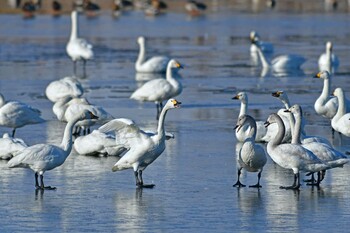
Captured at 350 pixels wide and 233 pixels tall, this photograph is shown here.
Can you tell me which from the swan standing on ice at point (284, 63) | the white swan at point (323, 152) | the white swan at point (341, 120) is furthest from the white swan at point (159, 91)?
the swan standing on ice at point (284, 63)

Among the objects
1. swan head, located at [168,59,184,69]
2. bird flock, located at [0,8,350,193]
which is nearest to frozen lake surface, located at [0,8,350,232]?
bird flock, located at [0,8,350,193]

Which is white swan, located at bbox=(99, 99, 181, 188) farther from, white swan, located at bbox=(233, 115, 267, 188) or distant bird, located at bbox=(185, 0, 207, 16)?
distant bird, located at bbox=(185, 0, 207, 16)

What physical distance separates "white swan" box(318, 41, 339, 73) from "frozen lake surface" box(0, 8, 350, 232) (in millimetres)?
311

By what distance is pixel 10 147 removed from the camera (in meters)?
12.7

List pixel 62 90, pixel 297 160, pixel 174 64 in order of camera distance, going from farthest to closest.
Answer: pixel 174 64
pixel 62 90
pixel 297 160

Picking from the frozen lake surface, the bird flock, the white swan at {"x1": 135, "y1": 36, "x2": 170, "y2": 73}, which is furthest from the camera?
the white swan at {"x1": 135, "y1": 36, "x2": 170, "y2": 73}

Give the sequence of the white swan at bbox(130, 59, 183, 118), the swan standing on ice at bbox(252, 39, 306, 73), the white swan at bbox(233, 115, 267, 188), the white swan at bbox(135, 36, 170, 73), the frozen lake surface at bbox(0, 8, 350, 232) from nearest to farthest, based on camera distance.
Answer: the frozen lake surface at bbox(0, 8, 350, 232) < the white swan at bbox(233, 115, 267, 188) < the white swan at bbox(130, 59, 183, 118) < the white swan at bbox(135, 36, 170, 73) < the swan standing on ice at bbox(252, 39, 306, 73)

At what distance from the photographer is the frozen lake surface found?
384 inches

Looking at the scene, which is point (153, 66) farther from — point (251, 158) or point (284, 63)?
point (251, 158)

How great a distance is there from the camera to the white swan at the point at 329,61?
25375 mm

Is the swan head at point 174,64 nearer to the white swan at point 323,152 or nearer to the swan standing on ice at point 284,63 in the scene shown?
the swan standing on ice at point 284,63

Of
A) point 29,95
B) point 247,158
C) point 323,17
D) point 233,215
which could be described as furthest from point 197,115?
point 323,17

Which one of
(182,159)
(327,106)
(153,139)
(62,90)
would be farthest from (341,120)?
(62,90)

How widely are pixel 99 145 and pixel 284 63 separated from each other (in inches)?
524
